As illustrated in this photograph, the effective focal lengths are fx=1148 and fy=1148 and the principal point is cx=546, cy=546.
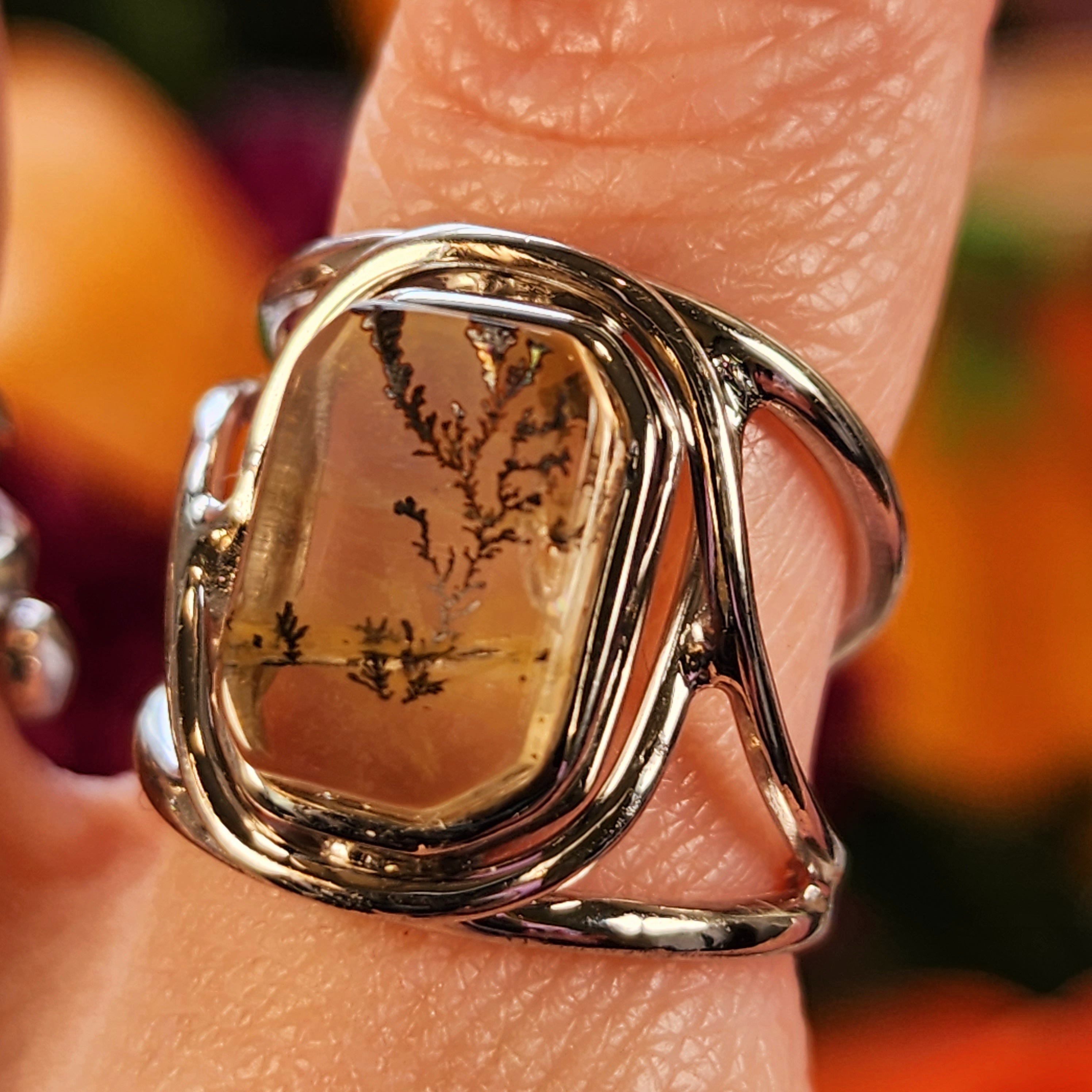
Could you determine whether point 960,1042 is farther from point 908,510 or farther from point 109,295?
point 109,295

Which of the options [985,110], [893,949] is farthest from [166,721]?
[985,110]

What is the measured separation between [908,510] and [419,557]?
0.76m

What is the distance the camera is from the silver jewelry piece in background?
0.56 metres

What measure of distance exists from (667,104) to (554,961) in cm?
38

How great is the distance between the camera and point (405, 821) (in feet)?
1.41

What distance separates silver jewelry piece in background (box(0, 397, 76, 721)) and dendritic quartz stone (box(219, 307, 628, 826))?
0.62 ft

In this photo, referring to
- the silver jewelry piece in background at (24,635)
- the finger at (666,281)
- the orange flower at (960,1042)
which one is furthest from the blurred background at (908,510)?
the finger at (666,281)

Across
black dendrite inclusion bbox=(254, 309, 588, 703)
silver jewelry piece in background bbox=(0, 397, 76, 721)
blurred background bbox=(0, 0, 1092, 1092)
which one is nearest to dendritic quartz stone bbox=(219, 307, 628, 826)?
black dendrite inclusion bbox=(254, 309, 588, 703)

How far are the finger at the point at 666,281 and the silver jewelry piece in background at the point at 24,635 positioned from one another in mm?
112

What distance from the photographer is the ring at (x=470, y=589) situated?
42 cm

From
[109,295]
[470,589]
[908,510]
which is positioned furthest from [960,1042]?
[109,295]

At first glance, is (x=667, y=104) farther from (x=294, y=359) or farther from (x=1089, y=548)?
(x=1089, y=548)

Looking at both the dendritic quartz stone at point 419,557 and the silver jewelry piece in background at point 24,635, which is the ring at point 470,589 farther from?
the silver jewelry piece in background at point 24,635

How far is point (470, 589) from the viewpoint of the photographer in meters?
0.44
